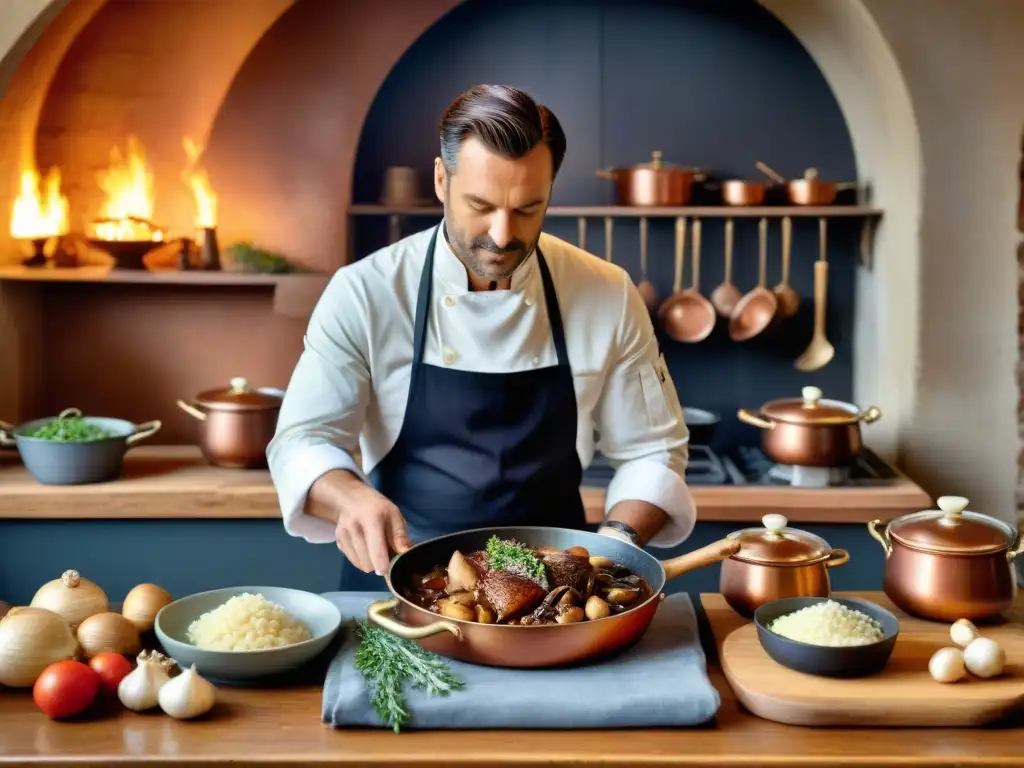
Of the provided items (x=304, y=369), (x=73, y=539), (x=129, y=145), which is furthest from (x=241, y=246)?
(x=304, y=369)

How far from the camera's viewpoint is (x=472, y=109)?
193 cm

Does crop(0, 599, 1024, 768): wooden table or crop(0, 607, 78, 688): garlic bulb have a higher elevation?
crop(0, 607, 78, 688): garlic bulb

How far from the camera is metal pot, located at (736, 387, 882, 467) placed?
3229 mm

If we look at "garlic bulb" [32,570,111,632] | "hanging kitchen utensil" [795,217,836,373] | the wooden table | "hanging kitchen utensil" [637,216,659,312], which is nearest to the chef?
"garlic bulb" [32,570,111,632]

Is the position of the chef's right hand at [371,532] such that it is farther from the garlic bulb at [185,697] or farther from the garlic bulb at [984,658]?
the garlic bulb at [984,658]

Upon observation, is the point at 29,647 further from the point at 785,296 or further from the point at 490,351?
the point at 785,296

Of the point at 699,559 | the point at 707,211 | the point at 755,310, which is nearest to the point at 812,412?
the point at 755,310

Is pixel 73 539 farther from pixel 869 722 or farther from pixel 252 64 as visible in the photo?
pixel 869 722

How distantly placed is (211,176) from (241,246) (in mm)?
270

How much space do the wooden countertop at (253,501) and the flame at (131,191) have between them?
890mm

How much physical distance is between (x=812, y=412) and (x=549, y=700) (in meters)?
1.95

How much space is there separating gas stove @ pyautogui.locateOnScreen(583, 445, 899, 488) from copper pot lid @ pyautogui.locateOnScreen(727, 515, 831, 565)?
1434 millimetres

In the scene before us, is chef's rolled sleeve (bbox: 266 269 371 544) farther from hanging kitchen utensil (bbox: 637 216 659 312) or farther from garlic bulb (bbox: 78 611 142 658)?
hanging kitchen utensil (bbox: 637 216 659 312)

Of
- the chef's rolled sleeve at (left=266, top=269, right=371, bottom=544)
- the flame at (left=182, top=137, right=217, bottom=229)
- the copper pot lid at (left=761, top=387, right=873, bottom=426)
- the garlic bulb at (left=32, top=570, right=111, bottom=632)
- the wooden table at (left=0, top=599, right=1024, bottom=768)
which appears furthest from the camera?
the flame at (left=182, top=137, right=217, bottom=229)
